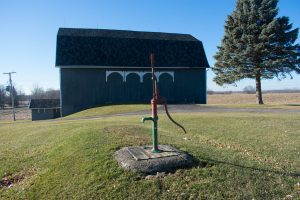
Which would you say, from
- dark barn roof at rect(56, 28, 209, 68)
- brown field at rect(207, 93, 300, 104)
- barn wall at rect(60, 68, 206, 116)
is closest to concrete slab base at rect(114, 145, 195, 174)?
barn wall at rect(60, 68, 206, 116)

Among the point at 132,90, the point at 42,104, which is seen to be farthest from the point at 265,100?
the point at 42,104

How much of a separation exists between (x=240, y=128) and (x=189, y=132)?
2118 millimetres

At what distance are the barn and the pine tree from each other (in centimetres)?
631

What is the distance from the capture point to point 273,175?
5.68 m

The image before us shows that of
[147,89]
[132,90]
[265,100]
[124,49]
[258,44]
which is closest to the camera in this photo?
[258,44]

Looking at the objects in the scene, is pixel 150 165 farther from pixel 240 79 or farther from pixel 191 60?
pixel 191 60

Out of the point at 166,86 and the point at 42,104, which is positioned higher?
the point at 166,86

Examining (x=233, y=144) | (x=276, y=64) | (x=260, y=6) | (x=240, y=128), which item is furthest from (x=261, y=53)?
(x=233, y=144)

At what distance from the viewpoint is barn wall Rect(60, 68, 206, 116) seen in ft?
106

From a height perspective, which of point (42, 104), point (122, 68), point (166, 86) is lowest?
→ point (42, 104)

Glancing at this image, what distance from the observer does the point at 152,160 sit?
5.60 meters

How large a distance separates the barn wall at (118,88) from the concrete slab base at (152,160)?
88.5 feet

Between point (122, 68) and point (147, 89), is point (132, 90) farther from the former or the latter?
point (122, 68)

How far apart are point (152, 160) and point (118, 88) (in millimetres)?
27975
